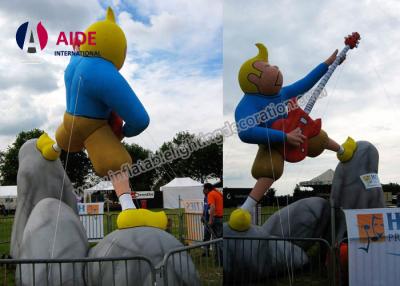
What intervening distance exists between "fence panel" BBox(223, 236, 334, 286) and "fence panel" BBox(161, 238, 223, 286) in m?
0.11

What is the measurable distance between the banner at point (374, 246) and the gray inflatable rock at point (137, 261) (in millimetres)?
1358

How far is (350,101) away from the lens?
13.4 ft

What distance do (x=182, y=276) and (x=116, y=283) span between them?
0.46 m

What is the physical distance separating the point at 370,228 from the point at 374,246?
0.15 metres

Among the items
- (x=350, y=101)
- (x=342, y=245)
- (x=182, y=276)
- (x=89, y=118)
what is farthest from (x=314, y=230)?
(x=89, y=118)

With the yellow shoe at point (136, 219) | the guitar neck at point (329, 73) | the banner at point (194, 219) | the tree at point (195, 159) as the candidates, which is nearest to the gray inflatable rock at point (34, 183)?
the tree at point (195, 159)

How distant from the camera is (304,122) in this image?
3.83 meters

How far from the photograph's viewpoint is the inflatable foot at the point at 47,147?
4.18m

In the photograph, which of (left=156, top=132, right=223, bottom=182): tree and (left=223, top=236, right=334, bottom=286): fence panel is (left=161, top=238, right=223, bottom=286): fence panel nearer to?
(left=223, top=236, right=334, bottom=286): fence panel

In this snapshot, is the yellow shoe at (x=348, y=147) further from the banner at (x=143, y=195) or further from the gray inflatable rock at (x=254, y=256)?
the banner at (x=143, y=195)

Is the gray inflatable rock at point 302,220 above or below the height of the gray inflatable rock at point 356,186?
below

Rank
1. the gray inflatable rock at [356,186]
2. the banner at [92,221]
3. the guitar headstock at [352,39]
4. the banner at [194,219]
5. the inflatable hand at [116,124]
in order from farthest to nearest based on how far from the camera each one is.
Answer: the banner at [92,221] → the banner at [194,219] → the gray inflatable rock at [356,186] → the guitar headstock at [352,39] → the inflatable hand at [116,124]

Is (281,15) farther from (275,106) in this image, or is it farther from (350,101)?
(350,101)

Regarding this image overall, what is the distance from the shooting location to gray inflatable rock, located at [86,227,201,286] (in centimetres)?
316
